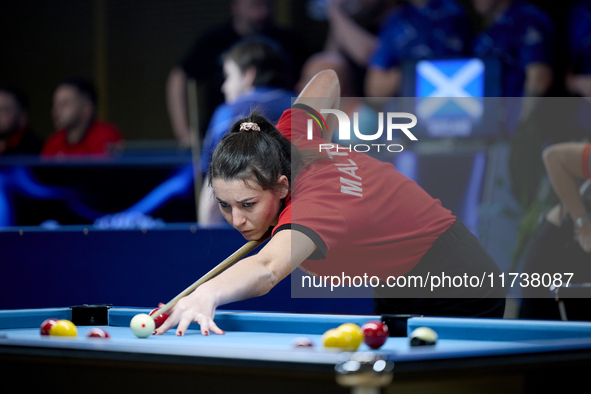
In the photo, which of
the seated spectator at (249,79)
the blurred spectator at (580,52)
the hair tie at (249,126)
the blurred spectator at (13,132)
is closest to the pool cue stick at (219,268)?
the hair tie at (249,126)

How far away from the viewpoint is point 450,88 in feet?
13.5

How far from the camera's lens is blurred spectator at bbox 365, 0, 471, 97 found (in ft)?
15.1

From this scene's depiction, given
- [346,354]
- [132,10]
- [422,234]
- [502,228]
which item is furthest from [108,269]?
[132,10]

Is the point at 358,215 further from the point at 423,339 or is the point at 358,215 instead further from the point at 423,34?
the point at 423,34

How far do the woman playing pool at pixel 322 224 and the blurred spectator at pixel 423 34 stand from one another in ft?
9.14

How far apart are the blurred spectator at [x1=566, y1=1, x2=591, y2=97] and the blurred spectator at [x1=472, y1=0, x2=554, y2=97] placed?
17cm

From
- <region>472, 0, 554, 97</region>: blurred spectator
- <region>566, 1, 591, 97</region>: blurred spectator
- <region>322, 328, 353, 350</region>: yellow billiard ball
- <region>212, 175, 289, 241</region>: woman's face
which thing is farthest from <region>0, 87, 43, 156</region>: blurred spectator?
<region>322, 328, 353, 350</region>: yellow billiard ball

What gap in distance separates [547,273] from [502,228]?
2.72 ft

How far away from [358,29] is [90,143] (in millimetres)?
2357

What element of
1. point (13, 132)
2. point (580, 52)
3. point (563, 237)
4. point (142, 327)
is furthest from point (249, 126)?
point (13, 132)

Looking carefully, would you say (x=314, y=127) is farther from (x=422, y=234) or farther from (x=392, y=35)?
(x=392, y=35)

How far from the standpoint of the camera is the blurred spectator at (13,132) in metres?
5.56

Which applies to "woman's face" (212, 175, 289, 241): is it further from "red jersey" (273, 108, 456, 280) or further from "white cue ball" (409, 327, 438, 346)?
"white cue ball" (409, 327, 438, 346)

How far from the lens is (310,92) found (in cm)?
218
